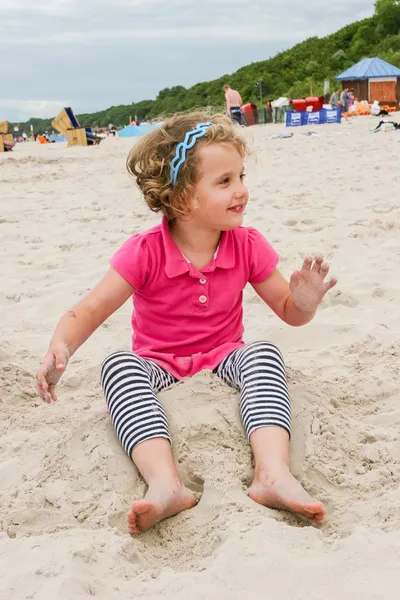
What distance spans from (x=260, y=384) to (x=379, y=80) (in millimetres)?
27732

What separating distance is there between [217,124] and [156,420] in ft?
3.31

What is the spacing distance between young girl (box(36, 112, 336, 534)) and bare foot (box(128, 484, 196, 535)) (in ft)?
0.74

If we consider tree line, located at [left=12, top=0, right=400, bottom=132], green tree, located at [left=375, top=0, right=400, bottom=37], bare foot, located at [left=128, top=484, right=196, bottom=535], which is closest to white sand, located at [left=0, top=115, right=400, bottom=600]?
bare foot, located at [left=128, top=484, right=196, bottom=535]

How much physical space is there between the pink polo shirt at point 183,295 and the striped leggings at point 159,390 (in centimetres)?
14

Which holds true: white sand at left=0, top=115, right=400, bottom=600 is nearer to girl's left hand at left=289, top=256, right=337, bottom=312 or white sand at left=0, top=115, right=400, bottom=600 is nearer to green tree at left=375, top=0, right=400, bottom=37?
girl's left hand at left=289, top=256, right=337, bottom=312

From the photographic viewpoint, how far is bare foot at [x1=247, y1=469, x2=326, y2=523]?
62.9 inches

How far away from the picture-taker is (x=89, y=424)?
2.11 meters

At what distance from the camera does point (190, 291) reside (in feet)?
7.41

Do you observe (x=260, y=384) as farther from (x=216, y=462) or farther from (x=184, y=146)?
(x=184, y=146)

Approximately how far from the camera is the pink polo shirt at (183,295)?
2.24 m

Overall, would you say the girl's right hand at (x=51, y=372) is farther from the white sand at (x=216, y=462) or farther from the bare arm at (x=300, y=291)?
the bare arm at (x=300, y=291)

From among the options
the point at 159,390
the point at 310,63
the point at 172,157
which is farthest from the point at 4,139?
the point at 310,63

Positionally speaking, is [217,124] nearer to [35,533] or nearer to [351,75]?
[35,533]

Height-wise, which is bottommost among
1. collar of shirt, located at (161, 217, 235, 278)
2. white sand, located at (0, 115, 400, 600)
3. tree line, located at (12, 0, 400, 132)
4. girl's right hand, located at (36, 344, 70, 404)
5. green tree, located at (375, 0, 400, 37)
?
white sand, located at (0, 115, 400, 600)
